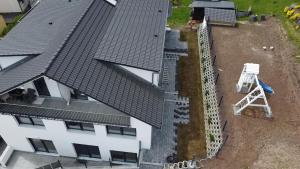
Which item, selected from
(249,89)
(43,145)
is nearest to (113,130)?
(43,145)

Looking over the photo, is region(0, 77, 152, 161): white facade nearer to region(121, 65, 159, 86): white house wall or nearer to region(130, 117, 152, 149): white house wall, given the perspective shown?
region(130, 117, 152, 149): white house wall

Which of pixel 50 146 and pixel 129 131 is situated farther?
pixel 50 146

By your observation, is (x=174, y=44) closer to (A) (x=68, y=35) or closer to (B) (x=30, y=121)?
(A) (x=68, y=35)

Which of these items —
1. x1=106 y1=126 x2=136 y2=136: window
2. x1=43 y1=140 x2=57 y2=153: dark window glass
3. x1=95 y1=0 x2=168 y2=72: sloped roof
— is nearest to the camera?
x1=106 y1=126 x2=136 y2=136: window

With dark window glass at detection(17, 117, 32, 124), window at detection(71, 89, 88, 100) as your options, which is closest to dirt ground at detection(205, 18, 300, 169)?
window at detection(71, 89, 88, 100)

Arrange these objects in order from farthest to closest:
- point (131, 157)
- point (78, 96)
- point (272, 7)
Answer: point (272, 7) → point (131, 157) → point (78, 96)

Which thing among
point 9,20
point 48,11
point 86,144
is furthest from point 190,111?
point 9,20

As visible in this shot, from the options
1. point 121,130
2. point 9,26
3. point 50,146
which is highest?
point 9,26
